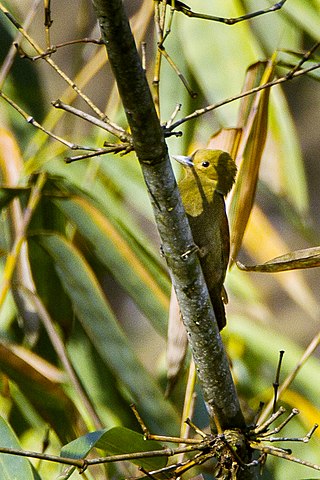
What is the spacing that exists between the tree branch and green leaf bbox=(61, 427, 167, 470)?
0.14 m

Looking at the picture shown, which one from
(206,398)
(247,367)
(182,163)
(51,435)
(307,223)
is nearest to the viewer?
(206,398)

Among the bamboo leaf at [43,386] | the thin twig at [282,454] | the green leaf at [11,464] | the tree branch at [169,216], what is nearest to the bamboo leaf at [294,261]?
the tree branch at [169,216]

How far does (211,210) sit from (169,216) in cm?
57

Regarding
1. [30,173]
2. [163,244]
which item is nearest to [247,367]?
[30,173]

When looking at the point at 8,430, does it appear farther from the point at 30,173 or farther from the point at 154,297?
the point at 30,173

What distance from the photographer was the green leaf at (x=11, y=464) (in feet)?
4.05

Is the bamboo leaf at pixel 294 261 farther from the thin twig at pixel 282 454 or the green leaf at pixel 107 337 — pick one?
the green leaf at pixel 107 337

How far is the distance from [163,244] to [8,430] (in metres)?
0.39

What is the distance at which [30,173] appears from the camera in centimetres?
182

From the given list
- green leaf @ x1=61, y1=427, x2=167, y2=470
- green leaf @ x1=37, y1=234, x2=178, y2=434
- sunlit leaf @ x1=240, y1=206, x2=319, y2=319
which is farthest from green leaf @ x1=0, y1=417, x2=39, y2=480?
sunlit leaf @ x1=240, y1=206, x2=319, y2=319

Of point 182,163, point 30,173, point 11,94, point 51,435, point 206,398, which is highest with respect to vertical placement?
point 11,94

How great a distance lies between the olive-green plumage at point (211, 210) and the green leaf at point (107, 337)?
0.77ft

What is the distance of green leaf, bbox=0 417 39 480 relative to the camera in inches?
48.6

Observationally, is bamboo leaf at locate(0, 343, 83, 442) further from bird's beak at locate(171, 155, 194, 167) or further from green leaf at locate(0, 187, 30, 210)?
bird's beak at locate(171, 155, 194, 167)
